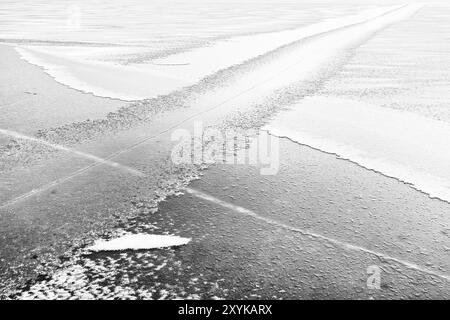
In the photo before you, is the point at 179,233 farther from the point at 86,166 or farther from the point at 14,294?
the point at 86,166

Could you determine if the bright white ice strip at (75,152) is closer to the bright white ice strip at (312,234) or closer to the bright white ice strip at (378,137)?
the bright white ice strip at (312,234)

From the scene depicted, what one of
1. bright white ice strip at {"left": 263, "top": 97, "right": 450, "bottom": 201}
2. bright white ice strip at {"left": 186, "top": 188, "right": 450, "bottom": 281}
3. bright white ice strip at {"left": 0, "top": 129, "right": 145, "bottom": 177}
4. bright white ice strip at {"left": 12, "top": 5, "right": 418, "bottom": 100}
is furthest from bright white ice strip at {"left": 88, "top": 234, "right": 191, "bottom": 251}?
bright white ice strip at {"left": 12, "top": 5, "right": 418, "bottom": 100}

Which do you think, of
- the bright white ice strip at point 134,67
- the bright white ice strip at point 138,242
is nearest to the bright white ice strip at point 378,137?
the bright white ice strip at point 138,242

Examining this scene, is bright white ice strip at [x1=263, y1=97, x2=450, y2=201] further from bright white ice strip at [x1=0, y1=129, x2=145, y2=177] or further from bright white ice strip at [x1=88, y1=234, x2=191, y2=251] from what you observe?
bright white ice strip at [x1=88, y1=234, x2=191, y2=251]

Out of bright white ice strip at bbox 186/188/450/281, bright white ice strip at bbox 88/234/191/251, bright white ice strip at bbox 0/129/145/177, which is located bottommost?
bright white ice strip at bbox 186/188/450/281

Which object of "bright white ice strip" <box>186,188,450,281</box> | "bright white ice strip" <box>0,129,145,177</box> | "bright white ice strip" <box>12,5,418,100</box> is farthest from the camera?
"bright white ice strip" <box>12,5,418,100</box>
